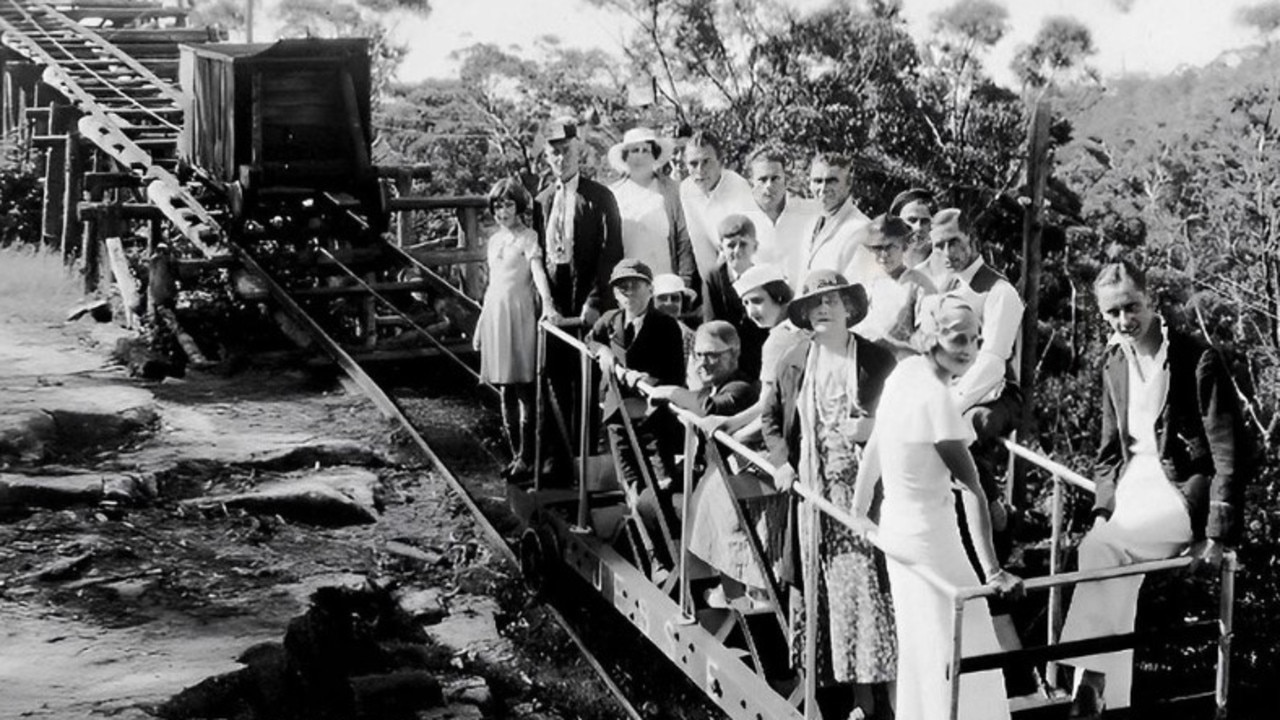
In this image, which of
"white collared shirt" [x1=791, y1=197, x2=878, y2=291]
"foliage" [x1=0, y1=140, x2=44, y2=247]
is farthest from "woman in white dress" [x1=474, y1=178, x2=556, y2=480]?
"foliage" [x1=0, y1=140, x2=44, y2=247]

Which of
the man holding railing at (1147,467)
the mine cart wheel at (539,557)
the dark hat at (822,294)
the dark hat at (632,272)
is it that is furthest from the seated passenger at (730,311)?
the man holding railing at (1147,467)

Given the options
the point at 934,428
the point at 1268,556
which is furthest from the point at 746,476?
the point at 1268,556

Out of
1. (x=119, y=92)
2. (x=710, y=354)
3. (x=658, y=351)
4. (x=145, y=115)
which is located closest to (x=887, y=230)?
(x=710, y=354)

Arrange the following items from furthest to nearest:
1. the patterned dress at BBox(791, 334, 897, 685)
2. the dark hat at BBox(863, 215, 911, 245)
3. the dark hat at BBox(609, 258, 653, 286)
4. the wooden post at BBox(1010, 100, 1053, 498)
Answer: the wooden post at BBox(1010, 100, 1053, 498), the dark hat at BBox(609, 258, 653, 286), the dark hat at BBox(863, 215, 911, 245), the patterned dress at BBox(791, 334, 897, 685)

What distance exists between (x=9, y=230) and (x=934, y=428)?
16347mm

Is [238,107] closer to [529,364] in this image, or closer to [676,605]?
[529,364]

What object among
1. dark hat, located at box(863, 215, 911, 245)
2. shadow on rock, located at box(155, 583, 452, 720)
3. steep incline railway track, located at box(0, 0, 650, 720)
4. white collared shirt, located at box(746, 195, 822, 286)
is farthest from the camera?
steep incline railway track, located at box(0, 0, 650, 720)

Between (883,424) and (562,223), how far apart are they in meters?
3.24

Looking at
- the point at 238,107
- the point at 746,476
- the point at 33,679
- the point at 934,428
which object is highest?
the point at 238,107

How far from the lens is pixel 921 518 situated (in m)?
4.52

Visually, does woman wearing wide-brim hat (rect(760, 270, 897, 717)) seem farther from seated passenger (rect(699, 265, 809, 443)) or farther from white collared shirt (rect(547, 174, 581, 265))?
white collared shirt (rect(547, 174, 581, 265))

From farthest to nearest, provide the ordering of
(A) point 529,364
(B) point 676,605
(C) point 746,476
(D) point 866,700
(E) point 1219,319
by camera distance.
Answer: (E) point 1219,319, (A) point 529,364, (B) point 676,605, (C) point 746,476, (D) point 866,700

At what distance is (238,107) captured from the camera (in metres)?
13.8

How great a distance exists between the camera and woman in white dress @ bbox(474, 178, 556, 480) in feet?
27.3
